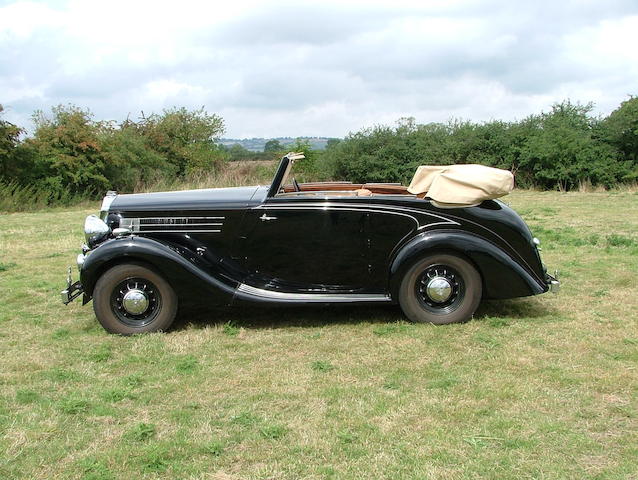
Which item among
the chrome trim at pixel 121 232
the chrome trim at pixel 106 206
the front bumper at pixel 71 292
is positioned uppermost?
the chrome trim at pixel 106 206

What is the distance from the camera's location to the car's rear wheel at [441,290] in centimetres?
529

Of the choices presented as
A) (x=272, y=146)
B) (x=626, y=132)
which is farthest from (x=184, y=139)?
(x=626, y=132)

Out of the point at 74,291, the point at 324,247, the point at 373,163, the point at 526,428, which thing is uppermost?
the point at 373,163

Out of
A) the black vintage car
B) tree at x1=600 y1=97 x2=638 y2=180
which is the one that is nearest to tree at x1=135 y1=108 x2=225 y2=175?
tree at x1=600 y1=97 x2=638 y2=180

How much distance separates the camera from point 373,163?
22.8 meters

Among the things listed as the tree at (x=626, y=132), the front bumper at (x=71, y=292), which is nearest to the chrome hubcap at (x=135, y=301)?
the front bumper at (x=71, y=292)

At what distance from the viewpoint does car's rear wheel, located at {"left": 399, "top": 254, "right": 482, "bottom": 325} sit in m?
5.29

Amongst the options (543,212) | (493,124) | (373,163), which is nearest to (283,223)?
(543,212)

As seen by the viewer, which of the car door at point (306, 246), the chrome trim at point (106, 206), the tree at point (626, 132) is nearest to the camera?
the car door at point (306, 246)

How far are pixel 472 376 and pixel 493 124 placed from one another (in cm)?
2040

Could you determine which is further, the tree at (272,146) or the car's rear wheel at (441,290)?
the tree at (272,146)

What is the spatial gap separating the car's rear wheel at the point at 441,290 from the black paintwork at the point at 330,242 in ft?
0.27

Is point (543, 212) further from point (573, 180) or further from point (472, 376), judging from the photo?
point (472, 376)

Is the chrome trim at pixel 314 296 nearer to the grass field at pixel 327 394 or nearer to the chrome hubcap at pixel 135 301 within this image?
the grass field at pixel 327 394
